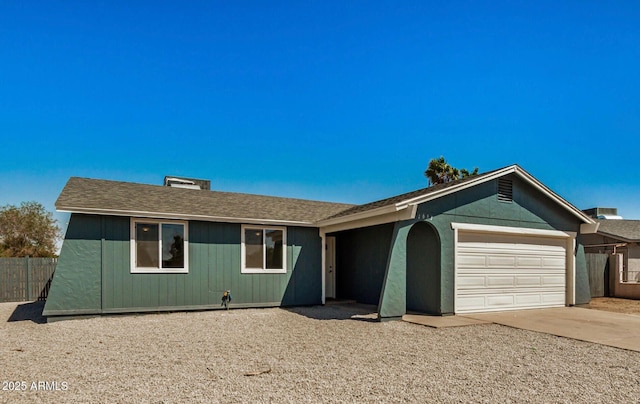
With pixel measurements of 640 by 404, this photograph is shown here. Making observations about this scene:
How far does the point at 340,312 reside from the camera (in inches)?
410

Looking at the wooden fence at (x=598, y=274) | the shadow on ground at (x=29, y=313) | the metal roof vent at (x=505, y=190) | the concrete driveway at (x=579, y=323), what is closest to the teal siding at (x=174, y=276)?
the shadow on ground at (x=29, y=313)

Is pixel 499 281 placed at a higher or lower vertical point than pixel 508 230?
lower

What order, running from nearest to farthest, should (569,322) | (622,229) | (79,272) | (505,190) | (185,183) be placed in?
(569,322) < (79,272) < (505,190) < (185,183) < (622,229)

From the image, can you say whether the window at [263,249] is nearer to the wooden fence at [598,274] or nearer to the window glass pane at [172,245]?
the window glass pane at [172,245]

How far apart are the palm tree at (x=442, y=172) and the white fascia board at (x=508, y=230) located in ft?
48.0

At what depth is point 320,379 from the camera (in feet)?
15.2

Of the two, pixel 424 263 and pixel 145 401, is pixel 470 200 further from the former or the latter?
pixel 145 401

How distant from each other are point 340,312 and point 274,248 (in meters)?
2.85

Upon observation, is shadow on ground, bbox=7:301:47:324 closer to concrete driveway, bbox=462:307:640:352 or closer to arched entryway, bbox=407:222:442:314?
arched entryway, bbox=407:222:442:314

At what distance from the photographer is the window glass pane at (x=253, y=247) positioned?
11.2 m

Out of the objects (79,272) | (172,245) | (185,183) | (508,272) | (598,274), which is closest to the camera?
(79,272)

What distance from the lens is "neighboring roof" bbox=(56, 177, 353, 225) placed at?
9539mm

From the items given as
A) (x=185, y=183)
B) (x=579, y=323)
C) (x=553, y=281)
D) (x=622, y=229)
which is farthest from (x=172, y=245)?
(x=622, y=229)

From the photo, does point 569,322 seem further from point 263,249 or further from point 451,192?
point 263,249
